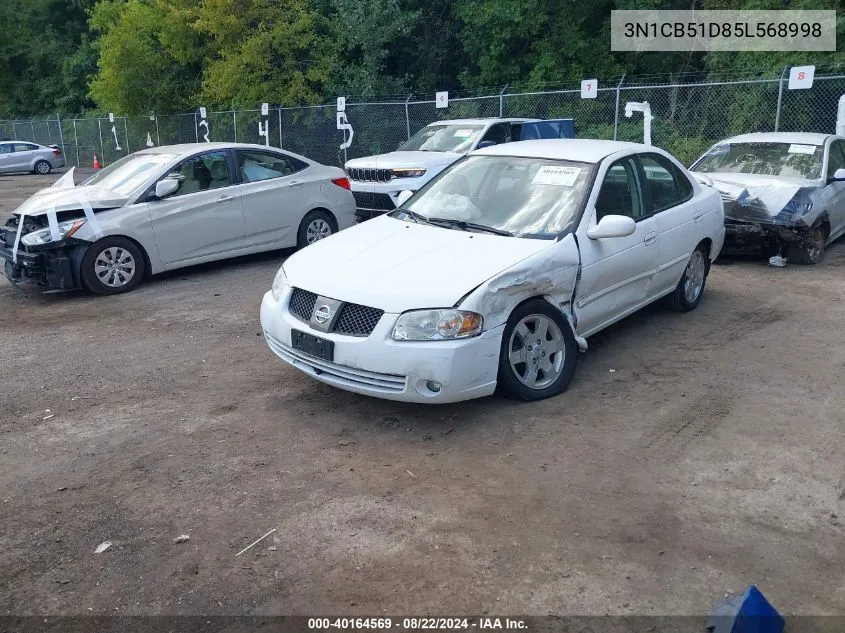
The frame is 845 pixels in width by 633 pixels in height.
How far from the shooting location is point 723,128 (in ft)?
58.5

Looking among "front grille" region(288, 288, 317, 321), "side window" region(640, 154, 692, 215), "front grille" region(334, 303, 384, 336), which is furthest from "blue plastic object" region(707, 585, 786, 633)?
Answer: "side window" region(640, 154, 692, 215)

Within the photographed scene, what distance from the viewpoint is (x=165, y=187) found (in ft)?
29.9

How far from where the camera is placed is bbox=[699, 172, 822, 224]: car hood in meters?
9.26

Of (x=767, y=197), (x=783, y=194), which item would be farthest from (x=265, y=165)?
(x=783, y=194)

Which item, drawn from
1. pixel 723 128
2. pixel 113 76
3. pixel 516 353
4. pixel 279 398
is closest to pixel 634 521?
pixel 516 353

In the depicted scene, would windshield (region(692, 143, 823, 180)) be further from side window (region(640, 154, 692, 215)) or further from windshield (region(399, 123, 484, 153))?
windshield (region(399, 123, 484, 153))

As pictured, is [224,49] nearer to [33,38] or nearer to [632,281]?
[632,281]

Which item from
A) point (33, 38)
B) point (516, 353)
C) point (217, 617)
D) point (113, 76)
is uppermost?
point (33, 38)

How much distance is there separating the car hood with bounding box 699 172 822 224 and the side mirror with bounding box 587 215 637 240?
444 cm

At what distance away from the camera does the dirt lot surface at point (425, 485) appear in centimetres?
346

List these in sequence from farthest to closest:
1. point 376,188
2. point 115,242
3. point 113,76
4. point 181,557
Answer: point 113,76 < point 376,188 < point 115,242 < point 181,557

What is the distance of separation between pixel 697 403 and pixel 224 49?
21598 mm

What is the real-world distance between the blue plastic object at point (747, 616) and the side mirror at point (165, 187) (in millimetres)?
7716

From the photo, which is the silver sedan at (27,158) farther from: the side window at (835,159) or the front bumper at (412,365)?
the front bumper at (412,365)
